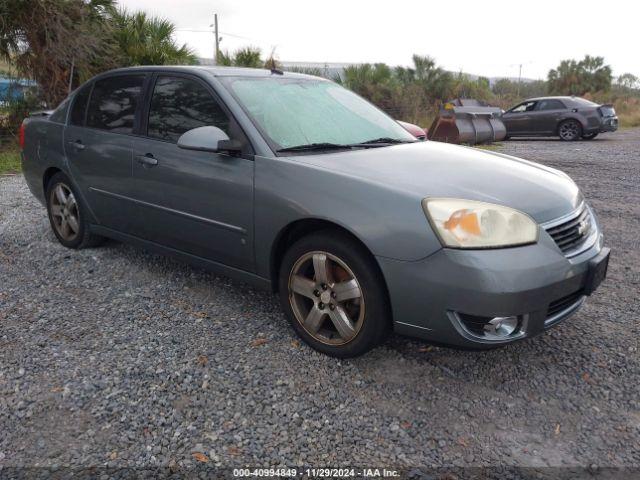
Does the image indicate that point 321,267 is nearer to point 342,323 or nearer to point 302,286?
point 302,286

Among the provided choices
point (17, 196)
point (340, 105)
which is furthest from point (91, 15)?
point (340, 105)

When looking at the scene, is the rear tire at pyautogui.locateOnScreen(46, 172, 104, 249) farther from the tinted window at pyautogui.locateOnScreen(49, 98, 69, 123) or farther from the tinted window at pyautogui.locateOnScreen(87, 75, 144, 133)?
the tinted window at pyautogui.locateOnScreen(87, 75, 144, 133)

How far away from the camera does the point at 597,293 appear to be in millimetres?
4020

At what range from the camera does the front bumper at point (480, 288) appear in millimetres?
2494

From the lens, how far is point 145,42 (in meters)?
13.0

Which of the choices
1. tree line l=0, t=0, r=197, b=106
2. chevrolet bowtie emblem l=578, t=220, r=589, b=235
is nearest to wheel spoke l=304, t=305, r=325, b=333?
chevrolet bowtie emblem l=578, t=220, r=589, b=235

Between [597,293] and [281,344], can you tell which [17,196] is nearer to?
[281,344]

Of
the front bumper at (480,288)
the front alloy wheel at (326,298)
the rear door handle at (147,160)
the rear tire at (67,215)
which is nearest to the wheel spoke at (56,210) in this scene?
the rear tire at (67,215)

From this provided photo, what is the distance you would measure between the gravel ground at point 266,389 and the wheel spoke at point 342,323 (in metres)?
0.19

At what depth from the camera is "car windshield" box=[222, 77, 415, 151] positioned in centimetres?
334

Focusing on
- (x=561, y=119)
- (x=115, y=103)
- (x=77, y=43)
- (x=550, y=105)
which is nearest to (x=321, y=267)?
(x=115, y=103)

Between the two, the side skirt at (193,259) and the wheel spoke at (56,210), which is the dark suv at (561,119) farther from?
the side skirt at (193,259)

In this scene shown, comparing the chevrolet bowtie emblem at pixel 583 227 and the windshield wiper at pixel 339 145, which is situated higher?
the windshield wiper at pixel 339 145

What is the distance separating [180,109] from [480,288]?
233 centimetres
